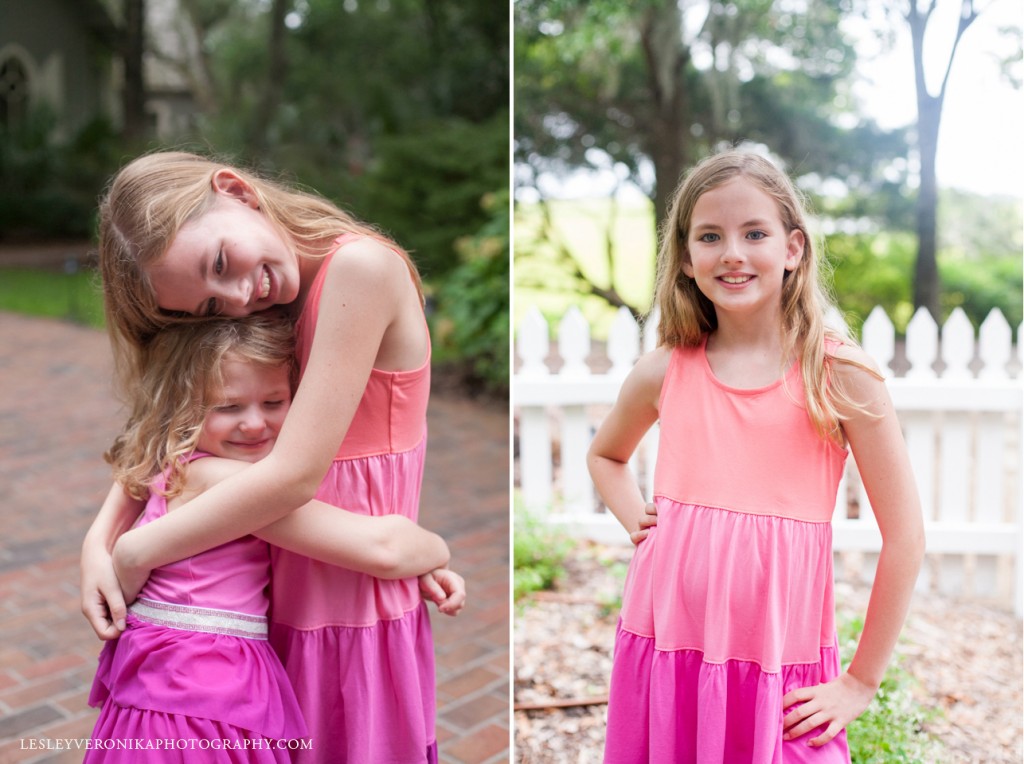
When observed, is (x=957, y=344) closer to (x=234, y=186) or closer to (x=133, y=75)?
(x=234, y=186)

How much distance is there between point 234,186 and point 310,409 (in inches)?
16.7

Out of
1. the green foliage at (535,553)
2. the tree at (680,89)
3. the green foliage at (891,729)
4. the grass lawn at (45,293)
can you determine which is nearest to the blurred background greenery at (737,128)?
the tree at (680,89)

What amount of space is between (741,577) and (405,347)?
68cm

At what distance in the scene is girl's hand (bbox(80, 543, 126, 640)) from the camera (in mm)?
1543

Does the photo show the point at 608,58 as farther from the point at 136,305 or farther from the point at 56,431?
the point at 136,305

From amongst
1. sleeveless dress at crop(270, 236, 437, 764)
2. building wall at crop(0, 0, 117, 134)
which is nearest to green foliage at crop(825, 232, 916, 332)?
sleeveless dress at crop(270, 236, 437, 764)

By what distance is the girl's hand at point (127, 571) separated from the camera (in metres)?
1.53

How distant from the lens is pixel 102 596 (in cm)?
158

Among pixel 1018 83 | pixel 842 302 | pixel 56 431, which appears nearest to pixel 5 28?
pixel 56 431

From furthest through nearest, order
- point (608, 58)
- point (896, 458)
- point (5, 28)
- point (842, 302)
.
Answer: point (5, 28), point (842, 302), point (608, 58), point (896, 458)

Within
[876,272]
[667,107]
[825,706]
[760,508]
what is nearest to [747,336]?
[760,508]

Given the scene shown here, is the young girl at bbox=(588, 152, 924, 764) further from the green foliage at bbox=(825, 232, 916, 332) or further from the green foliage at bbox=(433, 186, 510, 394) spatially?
the green foliage at bbox=(825, 232, 916, 332)

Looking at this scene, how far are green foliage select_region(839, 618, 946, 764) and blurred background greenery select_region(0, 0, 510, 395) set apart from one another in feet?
21.0

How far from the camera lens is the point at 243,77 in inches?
673
